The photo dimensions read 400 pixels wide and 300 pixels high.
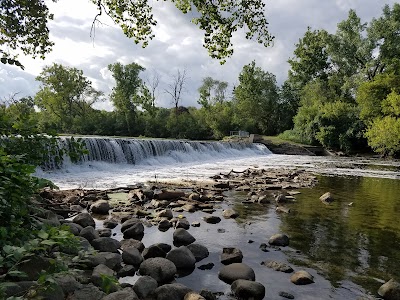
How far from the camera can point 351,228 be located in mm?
7305

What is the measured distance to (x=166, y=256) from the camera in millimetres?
5027

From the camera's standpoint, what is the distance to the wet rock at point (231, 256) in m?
5.18

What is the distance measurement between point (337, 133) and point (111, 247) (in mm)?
37046

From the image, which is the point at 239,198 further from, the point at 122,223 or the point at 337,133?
the point at 337,133

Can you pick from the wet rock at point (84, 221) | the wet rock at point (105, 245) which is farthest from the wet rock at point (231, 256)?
the wet rock at point (84, 221)

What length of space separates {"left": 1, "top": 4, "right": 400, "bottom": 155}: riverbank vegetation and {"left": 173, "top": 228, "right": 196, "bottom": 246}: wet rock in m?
24.9

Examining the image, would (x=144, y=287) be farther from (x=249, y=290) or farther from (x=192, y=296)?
(x=249, y=290)

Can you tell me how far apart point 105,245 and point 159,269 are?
1204mm

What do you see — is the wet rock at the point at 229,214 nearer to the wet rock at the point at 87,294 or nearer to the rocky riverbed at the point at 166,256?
the rocky riverbed at the point at 166,256

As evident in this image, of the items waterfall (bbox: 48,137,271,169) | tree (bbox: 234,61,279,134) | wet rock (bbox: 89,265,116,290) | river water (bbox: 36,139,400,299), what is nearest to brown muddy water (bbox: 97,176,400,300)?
river water (bbox: 36,139,400,299)

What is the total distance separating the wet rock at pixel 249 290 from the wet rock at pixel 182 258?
37.9 inches

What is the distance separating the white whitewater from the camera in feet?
44.9

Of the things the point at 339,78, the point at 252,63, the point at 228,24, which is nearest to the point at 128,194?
the point at 228,24

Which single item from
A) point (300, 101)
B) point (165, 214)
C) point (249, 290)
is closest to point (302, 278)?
point (249, 290)
